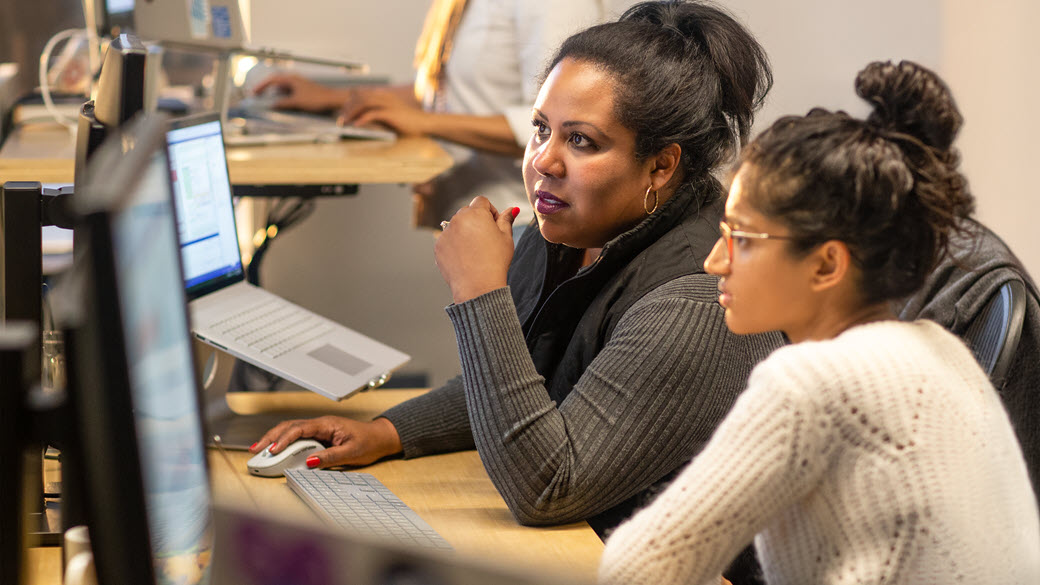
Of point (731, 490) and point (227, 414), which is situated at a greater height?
point (731, 490)

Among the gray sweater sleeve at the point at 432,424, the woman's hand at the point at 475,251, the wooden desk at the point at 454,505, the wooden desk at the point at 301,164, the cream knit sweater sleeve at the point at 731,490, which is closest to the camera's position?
the cream knit sweater sleeve at the point at 731,490

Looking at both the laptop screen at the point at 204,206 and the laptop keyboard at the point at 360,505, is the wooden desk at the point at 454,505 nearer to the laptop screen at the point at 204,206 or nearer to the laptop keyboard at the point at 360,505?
the laptop keyboard at the point at 360,505

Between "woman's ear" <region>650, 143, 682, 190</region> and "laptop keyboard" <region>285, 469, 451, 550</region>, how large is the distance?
477 millimetres

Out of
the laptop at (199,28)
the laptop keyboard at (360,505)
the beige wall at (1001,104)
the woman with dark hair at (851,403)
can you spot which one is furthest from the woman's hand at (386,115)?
the woman with dark hair at (851,403)

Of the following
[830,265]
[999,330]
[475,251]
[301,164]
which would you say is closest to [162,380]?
[830,265]

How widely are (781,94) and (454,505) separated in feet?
6.98

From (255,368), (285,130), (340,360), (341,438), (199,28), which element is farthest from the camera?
(199,28)

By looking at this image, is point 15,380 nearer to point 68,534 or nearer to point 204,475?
point 204,475

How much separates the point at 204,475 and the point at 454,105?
7.31 feet

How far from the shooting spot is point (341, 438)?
142cm

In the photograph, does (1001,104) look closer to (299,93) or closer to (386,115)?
(386,115)

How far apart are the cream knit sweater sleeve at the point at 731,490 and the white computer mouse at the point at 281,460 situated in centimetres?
55

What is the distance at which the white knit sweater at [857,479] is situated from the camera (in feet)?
2.79

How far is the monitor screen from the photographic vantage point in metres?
0.55
